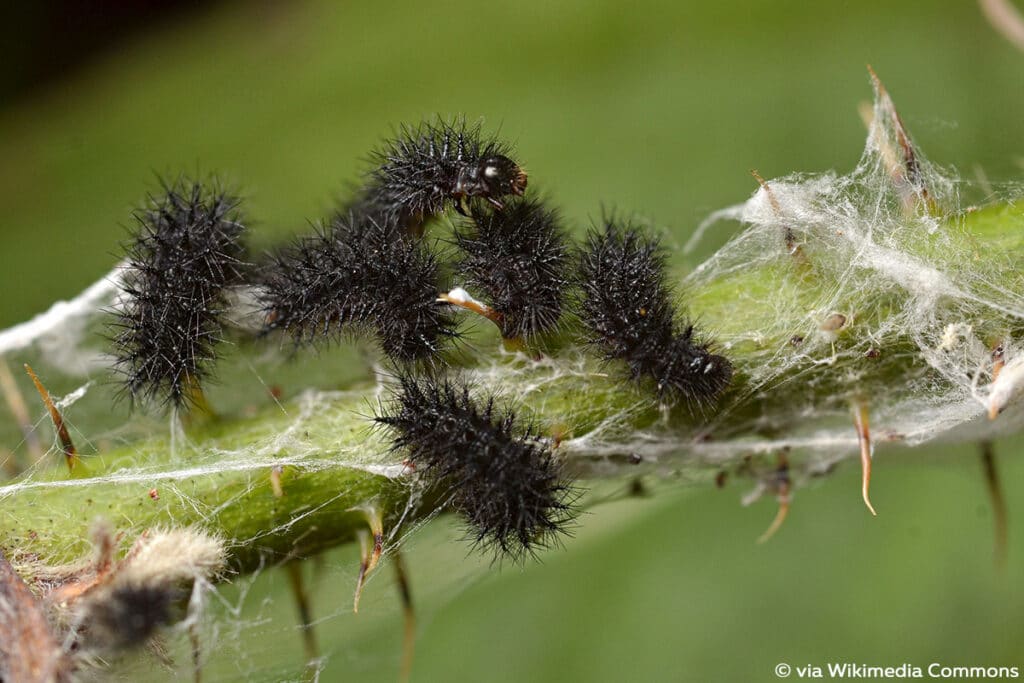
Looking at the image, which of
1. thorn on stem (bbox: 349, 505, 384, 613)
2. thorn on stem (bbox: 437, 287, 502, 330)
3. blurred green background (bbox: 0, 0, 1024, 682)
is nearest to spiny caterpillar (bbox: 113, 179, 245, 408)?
blurred green background (bbox: 0, 0, 1024, 682)

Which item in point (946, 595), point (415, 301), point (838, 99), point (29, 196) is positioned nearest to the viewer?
point (415, 301)

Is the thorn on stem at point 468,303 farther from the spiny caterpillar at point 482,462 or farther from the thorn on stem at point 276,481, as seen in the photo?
the thorn on stem at point 276,481

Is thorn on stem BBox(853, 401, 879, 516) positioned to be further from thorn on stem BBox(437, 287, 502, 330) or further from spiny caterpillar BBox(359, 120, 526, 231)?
spiny caterpillar BBox(359, 120, 526, 231)

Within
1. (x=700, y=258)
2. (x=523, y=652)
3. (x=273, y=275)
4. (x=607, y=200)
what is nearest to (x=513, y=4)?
(x=607, y=200)

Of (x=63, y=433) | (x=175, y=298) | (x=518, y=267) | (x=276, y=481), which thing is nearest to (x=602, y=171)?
(x=518, y=267)

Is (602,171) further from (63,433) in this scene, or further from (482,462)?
(63,433)

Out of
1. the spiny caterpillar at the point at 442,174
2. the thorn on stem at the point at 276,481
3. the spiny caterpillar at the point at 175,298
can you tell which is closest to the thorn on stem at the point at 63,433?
the spiny caterpillar at the point at 175,298

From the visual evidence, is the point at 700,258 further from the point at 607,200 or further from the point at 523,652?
the point at 523,652
